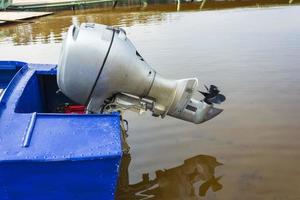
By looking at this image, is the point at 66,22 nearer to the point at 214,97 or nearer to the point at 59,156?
the point at 214,97

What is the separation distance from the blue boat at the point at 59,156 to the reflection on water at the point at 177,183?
40.1 inches

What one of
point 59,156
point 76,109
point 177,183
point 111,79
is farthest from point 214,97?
point 59,156

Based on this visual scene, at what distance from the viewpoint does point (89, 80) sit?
3822 mm

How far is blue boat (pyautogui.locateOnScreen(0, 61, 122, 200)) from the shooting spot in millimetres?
3029

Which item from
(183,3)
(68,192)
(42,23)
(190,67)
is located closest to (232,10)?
(183,3)

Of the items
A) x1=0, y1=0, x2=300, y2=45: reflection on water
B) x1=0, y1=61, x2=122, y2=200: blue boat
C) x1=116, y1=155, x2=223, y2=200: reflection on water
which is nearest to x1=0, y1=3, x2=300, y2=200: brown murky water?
x1=116, y1=155, x2=223, y2=200: reflection on water

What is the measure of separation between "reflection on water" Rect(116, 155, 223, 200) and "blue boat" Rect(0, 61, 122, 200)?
1019 millimetres

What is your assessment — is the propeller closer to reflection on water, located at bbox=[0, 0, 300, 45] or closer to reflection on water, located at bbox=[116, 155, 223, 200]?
reflection on water, located at bbox=[116, 155, 223, 200]

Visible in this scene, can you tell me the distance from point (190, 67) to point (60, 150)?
20.9ft

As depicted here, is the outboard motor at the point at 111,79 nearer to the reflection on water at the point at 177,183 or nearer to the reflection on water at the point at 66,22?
the reflection on water at the point at 177,183

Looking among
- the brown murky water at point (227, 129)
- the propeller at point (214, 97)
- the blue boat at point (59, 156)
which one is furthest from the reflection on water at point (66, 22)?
the blue boat at point (59, 156)

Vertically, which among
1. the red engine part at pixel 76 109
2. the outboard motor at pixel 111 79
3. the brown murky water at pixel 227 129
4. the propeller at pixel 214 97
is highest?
the outboard motor at pixel 111 79

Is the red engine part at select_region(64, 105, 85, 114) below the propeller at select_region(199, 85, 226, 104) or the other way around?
below

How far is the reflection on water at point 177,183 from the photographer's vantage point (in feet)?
13.8
